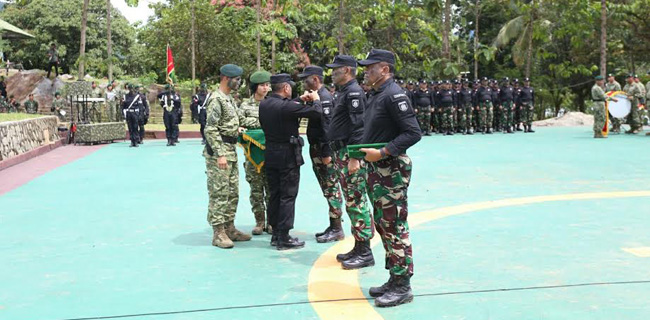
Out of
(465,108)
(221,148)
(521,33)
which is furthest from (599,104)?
(521,33)

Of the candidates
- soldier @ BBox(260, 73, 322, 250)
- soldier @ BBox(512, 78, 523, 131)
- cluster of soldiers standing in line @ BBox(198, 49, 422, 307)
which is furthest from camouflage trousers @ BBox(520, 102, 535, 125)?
soldier @ BBox(260, 73, 322, 250)

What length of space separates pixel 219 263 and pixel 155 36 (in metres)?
28.1

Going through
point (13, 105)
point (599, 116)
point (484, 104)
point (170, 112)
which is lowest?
point (599, 116)

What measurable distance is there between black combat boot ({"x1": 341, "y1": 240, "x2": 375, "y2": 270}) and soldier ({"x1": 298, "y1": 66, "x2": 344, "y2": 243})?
0.97 metres

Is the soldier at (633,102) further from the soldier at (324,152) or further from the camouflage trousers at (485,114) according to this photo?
the soldier at (324,152)

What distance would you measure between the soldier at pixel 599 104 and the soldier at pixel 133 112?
42.0 feet

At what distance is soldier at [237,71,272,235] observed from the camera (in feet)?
22.9

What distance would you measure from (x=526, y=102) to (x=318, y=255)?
1773 cm

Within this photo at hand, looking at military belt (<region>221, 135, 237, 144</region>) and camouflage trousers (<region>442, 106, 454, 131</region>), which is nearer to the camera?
military belt (<region>221, 135, 237, 144</region>)

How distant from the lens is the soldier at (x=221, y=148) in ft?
21.8

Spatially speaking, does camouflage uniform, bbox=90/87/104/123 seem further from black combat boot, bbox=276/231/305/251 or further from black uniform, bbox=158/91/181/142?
black combat boot, bbox=276/231/305/251

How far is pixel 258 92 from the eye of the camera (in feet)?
23.1

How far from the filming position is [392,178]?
480 cm

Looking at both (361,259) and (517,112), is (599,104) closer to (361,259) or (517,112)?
(517,112)
